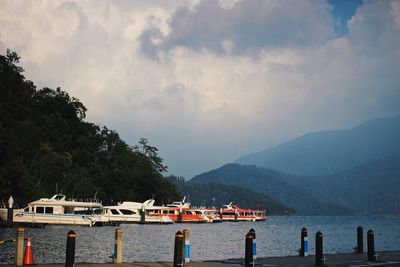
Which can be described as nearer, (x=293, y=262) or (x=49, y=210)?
(x=293, y=262)

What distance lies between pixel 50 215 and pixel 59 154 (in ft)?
126

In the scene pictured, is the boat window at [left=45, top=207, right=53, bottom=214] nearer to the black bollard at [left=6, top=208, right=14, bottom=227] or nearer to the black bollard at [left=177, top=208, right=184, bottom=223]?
the black bollard at [left=6, top=208, right=14, bottom=227]

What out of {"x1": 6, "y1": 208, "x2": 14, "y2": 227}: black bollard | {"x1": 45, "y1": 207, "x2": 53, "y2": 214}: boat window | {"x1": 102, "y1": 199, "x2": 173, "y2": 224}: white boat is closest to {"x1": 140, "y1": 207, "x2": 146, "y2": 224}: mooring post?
{"x1": 102, "y1": 199, "x2": 173, "y2": 224}: white boat

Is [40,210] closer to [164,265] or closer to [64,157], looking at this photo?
[64,157]

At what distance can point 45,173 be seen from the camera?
123 m

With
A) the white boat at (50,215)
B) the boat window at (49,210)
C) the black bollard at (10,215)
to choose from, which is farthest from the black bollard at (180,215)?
the black bollard at (10,215)

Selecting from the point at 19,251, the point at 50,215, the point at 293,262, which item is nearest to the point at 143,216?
the point at 50,215

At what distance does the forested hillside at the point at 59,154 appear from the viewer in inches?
4141

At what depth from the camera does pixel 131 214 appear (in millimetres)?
126500

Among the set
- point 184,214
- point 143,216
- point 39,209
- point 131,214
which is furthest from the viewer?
point 184,214

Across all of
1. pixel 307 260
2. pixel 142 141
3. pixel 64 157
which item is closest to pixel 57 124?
pixel 64 157

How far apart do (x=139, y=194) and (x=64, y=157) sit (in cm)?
3489

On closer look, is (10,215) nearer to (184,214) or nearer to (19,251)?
(184,214)

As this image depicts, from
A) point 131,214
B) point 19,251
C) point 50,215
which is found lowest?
point 19,251
